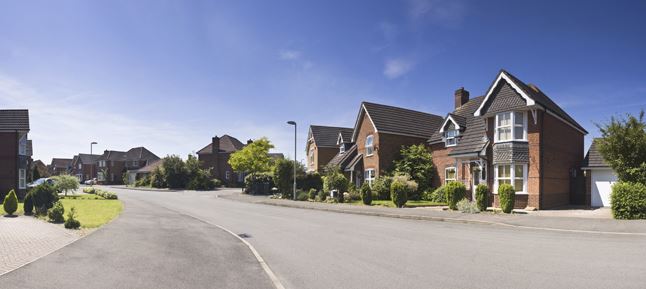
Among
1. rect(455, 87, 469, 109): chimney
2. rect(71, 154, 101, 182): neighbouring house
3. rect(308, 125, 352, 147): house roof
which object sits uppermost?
rect(455, 87, 469, 109): chimney

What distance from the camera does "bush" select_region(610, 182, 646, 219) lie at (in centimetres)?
1652

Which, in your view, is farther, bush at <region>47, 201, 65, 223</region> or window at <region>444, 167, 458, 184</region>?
window at <region>444, 167, 458, 184</region>

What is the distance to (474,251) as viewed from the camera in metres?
10.5

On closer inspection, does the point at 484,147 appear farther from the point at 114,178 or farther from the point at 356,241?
the point at 114,178

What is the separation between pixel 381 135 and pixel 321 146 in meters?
13.3

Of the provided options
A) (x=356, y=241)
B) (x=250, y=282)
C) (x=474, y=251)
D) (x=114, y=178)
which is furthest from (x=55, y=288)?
(x=114, y=178)

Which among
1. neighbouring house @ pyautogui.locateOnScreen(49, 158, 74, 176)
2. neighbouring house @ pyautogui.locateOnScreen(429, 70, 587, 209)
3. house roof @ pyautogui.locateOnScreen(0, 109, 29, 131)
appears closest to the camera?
neighbouring house @ pyautogui.locateOnScreen(429, 70, 587, 209)

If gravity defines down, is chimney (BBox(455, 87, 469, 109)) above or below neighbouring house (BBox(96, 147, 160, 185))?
above

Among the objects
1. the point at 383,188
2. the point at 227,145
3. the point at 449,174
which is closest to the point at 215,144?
the point at 227,145

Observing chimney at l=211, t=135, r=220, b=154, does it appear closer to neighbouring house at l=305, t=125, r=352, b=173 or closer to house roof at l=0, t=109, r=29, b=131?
neighbouring house at l=305, t=125, r=352, b=173

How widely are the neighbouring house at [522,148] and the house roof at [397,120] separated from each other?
315 inches

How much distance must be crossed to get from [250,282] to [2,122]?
34841 millimetres

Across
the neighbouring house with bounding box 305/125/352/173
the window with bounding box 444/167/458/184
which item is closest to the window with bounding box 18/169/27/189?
the neighbouring house with bounding box 305/125/352/173

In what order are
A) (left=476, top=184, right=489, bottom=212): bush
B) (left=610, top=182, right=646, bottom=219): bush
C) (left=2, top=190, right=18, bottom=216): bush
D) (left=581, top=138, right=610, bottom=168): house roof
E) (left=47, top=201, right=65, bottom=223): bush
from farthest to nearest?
(left=581, top=138, right=610, bottom=168): house roof, (left=476, top=184, right=489, bottom=212): bush, (left=2, top=190, right=18, bottom=216): bush, (left=47, top=201, right=65, bottom=223): bush, (left=610, top=182, right=646, bottom=219): bush
